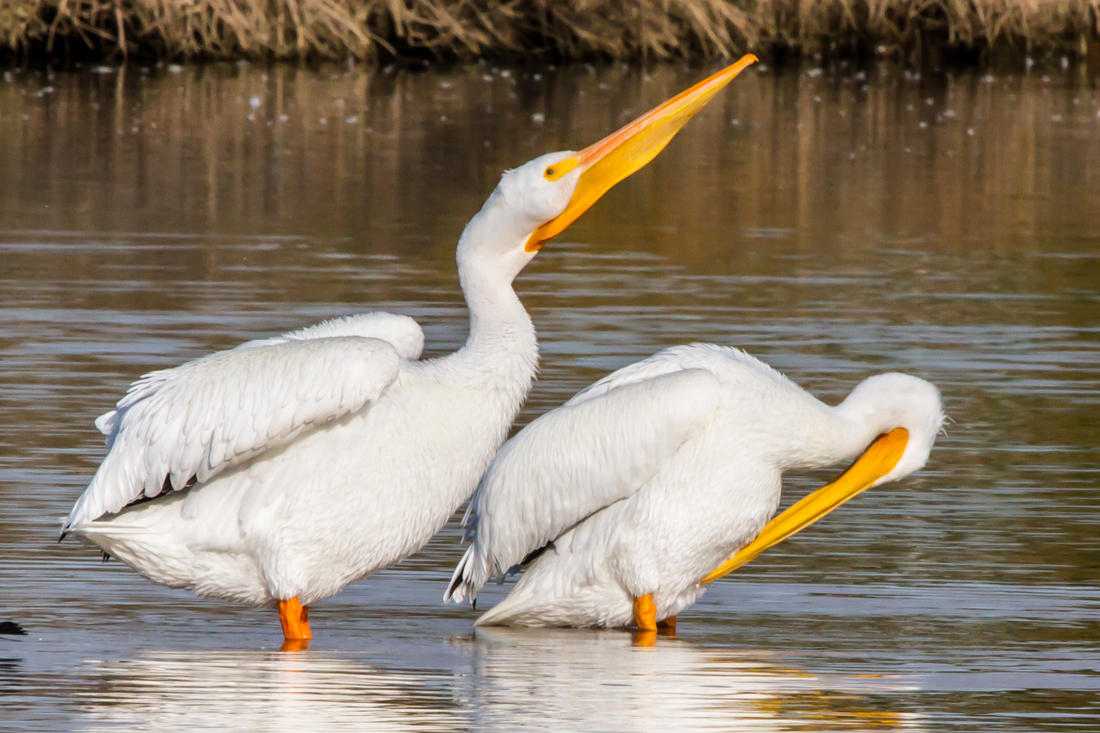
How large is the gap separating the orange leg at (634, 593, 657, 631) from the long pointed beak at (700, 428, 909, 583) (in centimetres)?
31

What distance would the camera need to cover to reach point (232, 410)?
198 inches

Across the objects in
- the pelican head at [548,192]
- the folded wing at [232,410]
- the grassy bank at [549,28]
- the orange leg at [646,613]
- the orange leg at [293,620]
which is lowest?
the grassy bank at [549,28]

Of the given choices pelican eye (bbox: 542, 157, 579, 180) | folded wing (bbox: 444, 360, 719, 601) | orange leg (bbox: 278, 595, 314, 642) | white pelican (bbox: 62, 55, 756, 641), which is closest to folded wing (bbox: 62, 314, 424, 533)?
white pelican (bbox: 62, 55, 756, 641)

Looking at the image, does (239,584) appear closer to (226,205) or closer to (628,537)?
(628,537)

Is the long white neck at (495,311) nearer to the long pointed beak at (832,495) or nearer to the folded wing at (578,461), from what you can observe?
the folded wing at (578,461)

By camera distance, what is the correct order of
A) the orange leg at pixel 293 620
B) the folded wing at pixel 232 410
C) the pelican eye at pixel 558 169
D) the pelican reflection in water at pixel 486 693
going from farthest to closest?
the pelican eye at pixel 558 169 → the orange leg at pixel 293 620 → the folded wing at pixel 232 410 → the pelican reflection in water at pixel 486 693

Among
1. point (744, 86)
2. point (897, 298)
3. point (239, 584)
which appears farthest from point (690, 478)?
point (744, 86)

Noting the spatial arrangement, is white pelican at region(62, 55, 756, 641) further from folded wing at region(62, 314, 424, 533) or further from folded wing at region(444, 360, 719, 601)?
folded wing at region(444, 360, 719, 601)

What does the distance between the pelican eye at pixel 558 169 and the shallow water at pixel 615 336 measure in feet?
3.86

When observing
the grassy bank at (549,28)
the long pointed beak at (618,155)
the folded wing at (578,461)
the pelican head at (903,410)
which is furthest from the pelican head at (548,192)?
the grassy bank at (549,28)

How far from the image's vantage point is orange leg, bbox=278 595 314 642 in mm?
5191

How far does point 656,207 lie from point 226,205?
9.63 feet

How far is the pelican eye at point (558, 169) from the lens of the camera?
18.0 feet

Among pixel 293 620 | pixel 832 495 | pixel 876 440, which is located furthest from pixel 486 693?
pixel 876 440
